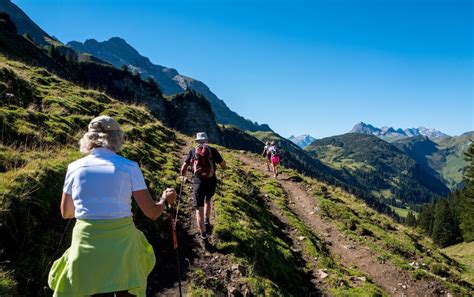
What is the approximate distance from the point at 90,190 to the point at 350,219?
18657 mm

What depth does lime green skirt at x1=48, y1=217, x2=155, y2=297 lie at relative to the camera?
404cm

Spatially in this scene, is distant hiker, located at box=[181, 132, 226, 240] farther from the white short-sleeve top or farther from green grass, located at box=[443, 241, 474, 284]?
green grass, located at box=[443, 241, 474, 284]

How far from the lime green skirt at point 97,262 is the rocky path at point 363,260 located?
40.5 ft

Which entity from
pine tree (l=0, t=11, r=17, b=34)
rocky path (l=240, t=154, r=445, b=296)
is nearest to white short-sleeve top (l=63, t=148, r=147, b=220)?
rocky path (l=240, t=154, r=445, b=296)

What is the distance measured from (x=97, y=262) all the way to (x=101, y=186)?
878 mm

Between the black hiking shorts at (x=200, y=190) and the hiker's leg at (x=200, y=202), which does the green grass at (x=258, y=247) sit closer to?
the hiker's leg at (x=200, y=202)

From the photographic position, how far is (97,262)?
13.3 ft

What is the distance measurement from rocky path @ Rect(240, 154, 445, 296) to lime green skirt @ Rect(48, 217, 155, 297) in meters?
12.3

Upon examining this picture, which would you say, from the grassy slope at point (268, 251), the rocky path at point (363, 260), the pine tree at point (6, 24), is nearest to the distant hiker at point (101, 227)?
the grassy slope at point (268, 251)

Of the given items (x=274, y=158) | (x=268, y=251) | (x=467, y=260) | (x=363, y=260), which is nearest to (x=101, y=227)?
(x=268, y=251)

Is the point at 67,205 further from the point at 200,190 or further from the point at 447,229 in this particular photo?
the point at 447,229

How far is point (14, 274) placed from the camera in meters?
6.57

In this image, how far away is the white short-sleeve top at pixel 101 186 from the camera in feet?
13.6

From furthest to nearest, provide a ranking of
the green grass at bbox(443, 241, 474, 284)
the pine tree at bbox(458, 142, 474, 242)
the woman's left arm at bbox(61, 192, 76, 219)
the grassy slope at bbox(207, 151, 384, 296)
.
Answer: the pine tree at bbox(458, 142, 474, 242), the green grass at bbox(443, 241, 474, 284), the grassy slope at bbox(207, 151, 384, 296), the woman's left arm at bbox(61, 192, 76, 219)
